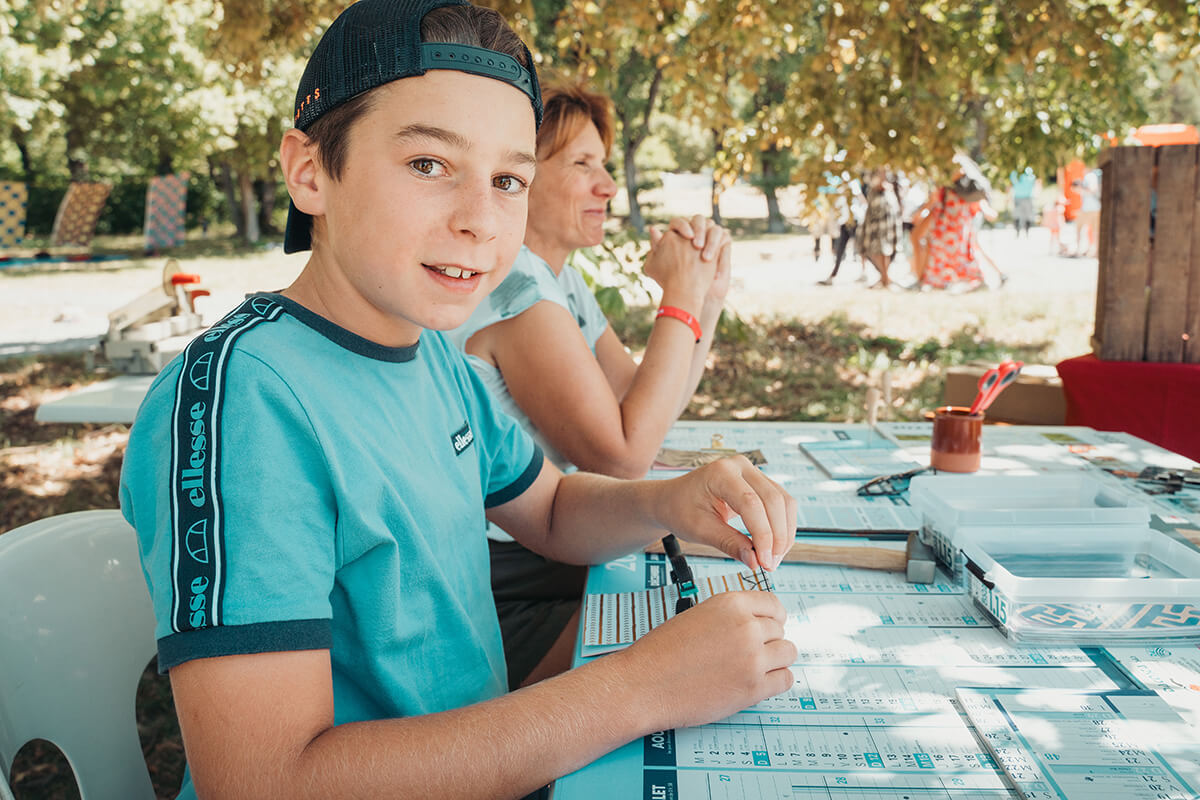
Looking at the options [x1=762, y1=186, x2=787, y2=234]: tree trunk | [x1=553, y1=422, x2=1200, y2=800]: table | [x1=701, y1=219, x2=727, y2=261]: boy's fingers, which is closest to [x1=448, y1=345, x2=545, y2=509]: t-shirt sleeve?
[x1=553, y1=422, x2=1200, y2=800]: table

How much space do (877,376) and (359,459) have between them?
5.93 metres

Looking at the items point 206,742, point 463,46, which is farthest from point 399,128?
point 206,742

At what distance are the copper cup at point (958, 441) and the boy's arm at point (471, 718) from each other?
3.64ft

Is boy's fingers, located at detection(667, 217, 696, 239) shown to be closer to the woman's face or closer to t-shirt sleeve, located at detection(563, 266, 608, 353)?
the woman's face

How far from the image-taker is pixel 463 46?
3.67 feet

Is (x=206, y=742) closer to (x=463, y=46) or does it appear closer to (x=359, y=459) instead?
(x=359, y=459)

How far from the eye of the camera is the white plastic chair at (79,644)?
4.07ft

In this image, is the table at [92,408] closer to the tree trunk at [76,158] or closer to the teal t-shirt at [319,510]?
the teal t-shirt at [319,510]

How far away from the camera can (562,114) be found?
7.86ft

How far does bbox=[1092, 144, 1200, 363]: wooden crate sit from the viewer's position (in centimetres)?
356

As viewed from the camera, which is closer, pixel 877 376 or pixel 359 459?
pixel 359 459

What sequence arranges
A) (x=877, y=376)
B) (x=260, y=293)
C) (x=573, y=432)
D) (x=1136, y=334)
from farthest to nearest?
(x=877, y=376) < (x=1136, y=334) < (x=573, y=432) < (x=260, y=293)

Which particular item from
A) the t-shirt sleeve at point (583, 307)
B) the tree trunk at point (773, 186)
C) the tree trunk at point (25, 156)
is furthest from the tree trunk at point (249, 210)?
the t-shirt sleeve at point (583, 307)

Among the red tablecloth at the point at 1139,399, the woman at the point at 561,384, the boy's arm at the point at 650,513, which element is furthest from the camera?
the red tablecloth at the point at 1139,399
